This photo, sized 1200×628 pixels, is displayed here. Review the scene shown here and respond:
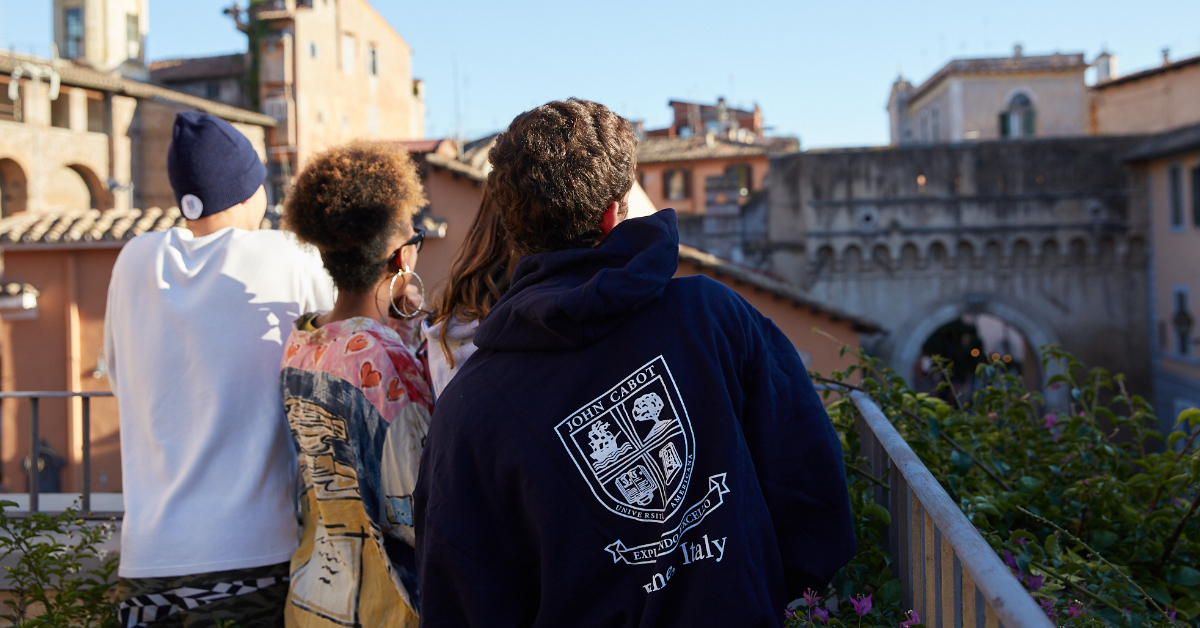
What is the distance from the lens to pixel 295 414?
6.82ft

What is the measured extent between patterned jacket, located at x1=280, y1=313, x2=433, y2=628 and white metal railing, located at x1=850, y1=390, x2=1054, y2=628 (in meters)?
1.05

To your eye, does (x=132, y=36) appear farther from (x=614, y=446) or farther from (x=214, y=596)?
(x=614, y=446)

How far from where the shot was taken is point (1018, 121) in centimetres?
2928

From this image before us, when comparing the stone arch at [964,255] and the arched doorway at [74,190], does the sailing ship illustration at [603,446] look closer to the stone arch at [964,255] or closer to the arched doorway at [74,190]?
the stone arch at [964,255]

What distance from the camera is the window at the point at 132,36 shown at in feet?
110

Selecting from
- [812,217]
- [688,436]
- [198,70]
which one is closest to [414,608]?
[688,436]

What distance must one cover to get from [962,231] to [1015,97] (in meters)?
14.4

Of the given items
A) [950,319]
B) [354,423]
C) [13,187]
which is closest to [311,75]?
[13,187]

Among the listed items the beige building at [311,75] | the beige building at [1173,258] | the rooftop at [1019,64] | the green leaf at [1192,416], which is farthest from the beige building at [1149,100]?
the beige building at [311,75]

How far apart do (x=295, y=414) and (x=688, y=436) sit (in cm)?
110

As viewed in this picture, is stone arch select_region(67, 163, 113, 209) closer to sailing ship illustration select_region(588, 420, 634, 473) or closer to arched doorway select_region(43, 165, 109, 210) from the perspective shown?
arched doorway select_region(43, 165, 109, 210)

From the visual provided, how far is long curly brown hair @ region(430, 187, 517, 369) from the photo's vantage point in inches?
71.3

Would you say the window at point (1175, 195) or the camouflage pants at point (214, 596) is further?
the window at point (1175, 195)

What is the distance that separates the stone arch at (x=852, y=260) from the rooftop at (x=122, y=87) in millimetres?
17047
